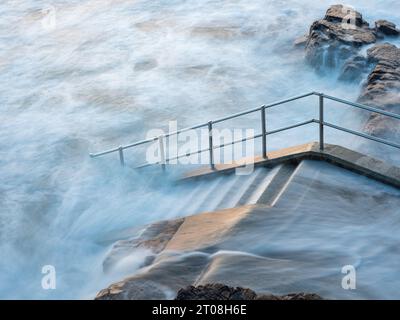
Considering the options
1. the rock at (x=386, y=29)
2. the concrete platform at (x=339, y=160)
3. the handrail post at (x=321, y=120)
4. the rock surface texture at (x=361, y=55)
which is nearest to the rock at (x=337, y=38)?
the rock surface texture at (x=361, y=55)

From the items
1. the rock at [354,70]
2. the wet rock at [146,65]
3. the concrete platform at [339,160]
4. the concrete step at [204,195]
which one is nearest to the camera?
the concrete platform at [339,160]

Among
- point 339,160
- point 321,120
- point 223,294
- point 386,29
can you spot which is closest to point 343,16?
point 386,29

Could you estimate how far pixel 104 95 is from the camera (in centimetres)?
1402

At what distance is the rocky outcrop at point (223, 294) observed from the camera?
4926 mm

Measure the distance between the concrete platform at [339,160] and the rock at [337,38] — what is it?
6.13 meters

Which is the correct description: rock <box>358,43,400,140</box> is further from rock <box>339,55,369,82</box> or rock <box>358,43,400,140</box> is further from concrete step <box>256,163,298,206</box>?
concrete step <box>256,163,298,206</box>

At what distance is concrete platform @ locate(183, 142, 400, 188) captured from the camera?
7.38 m

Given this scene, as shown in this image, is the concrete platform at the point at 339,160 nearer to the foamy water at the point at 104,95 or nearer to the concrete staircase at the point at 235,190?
the concrete staircase at the point at 235,190

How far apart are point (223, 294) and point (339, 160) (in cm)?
319

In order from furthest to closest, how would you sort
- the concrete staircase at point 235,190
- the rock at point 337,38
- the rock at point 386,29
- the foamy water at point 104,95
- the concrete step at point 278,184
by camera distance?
the rock at point 386,29, the rock at point 337,38, the foamy water at point 104,95, the concrete staircase at point 235,190, the concrete step at point 278,184

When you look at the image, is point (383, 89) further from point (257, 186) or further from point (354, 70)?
point (257, 186)

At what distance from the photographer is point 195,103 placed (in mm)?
13125

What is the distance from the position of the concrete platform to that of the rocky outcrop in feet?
8.90
